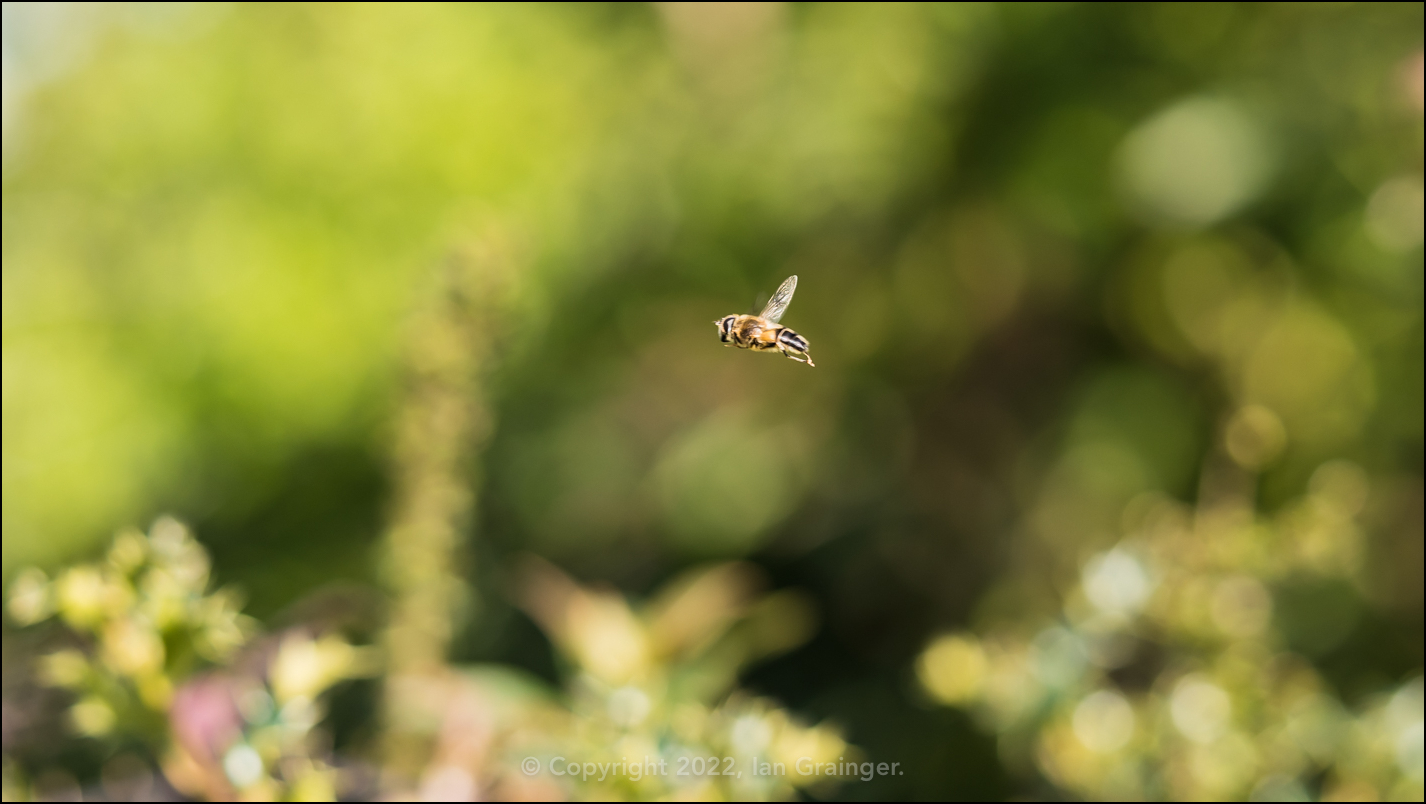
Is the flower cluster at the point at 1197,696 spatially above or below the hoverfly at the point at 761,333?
below

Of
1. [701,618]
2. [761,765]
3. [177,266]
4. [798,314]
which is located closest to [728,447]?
[798,314]

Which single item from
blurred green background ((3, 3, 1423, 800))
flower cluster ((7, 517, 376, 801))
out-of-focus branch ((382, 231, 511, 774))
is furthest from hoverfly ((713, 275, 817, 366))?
blurred green background ((3, 3, 1423, 800))

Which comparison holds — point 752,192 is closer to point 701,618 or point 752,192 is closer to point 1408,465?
point 701,618

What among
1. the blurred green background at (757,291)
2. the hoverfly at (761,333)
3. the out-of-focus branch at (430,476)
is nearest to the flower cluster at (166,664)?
the out-of-focus branch at (430,476)

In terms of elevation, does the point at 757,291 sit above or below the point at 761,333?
above

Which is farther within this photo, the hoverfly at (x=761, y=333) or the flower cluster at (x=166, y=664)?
the hoverfly at (x=761, y=333)

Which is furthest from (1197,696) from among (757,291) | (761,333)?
(757,291)

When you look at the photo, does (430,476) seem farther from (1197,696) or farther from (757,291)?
(757,291)

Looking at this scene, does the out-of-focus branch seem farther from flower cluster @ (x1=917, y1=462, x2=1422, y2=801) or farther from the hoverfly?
flower cluster @ (x1=917, y1=462, x2=1422, y2=801)

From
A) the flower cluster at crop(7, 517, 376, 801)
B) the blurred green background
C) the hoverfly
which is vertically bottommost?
the flower cluster at crop(7, 517, 376, 801)

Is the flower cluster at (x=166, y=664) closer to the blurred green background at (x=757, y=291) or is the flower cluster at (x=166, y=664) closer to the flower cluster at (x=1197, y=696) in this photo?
the flower cluster at (x=1197, y=696)
